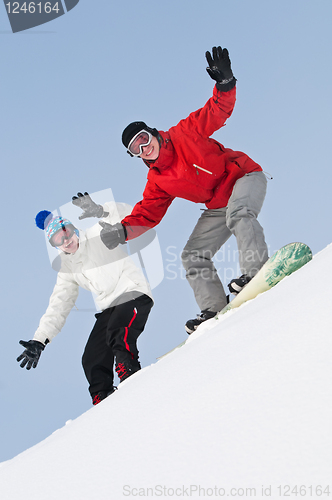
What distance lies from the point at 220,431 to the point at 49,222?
3.87m

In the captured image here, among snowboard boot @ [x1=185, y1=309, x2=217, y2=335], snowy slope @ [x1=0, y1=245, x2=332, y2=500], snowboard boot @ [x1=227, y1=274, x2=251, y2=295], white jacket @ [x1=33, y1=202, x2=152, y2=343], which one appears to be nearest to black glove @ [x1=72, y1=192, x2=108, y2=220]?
white jacket @ [x1=33, y1=202, x2=152, y2=343]

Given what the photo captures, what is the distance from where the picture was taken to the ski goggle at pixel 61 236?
4.53 metres

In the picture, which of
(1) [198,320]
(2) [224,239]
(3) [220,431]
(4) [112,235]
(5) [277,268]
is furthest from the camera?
(2) [224,239]

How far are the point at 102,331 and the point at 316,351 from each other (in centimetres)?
326

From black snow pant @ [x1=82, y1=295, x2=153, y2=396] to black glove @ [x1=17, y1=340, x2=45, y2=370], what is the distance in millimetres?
521

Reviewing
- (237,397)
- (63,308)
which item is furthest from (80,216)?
(237,397)

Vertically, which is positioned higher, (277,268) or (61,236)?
(61,236)

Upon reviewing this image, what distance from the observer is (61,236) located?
4.53m

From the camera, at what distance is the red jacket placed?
3.67m

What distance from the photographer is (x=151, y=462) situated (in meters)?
1.20

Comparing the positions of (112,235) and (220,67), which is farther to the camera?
(112,235)

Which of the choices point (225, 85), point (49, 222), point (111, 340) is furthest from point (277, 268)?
point (49, 222)

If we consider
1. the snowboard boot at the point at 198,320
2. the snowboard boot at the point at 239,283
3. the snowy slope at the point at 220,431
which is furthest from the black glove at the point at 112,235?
the snowy slope at the point at 220,431

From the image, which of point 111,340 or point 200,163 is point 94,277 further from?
point 200,163
